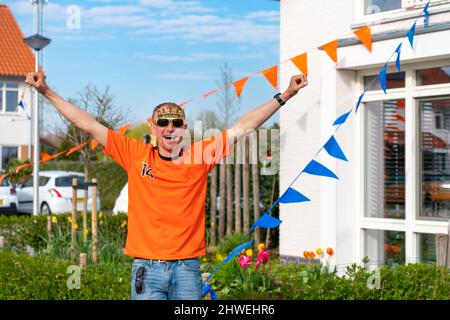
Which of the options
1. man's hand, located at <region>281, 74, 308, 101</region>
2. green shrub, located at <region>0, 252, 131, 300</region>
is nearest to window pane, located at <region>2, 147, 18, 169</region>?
green shrub, located at <region>0, 252, 131, 300</region>

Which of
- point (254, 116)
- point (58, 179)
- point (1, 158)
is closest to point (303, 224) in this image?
point (254, 116)

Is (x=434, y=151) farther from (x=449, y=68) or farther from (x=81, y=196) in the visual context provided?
(x=81, y=196)

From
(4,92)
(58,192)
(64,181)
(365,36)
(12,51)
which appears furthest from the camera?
(12,51)

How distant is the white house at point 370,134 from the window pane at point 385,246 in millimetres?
12

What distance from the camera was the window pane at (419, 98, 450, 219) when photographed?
8.33 meters

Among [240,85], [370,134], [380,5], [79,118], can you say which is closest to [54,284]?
[79,118]

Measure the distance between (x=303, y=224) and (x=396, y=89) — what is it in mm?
2165

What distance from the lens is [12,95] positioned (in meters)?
35.2

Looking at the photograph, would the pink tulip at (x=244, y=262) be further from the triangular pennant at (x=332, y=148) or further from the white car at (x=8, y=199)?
the white car at (x=8, y=199)

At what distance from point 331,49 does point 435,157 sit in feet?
5.87

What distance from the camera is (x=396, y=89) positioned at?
8.64 meters

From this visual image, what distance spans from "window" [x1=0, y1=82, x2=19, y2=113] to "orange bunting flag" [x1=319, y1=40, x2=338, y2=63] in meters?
28.5

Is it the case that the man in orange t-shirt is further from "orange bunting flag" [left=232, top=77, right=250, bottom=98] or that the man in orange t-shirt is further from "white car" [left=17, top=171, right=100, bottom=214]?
"white car" [left=17, top=171, right=100, bottom=214]

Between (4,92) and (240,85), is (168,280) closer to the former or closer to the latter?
(240,85)
